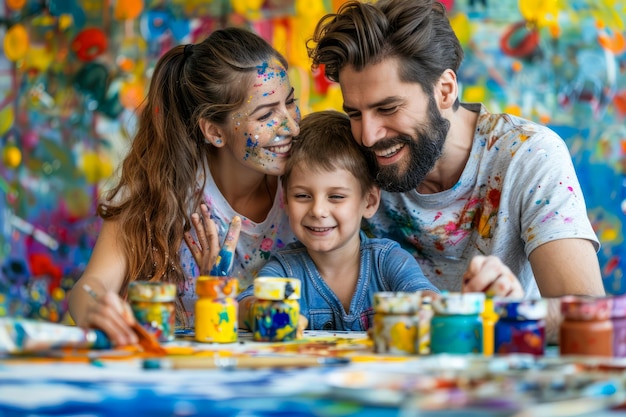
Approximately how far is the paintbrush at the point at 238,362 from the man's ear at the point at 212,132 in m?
1.21

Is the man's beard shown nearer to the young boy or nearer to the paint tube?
the young boy

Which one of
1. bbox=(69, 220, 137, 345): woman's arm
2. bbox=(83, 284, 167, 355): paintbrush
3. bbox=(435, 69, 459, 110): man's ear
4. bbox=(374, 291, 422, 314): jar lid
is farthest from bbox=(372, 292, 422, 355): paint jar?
bbox=(435, 69, 459, 110): man's ear

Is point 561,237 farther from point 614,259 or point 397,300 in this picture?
point 614,259

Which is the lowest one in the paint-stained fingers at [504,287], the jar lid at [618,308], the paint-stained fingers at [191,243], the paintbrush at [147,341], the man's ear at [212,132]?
the paintbrush at [147,341]

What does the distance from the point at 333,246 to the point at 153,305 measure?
0.70 metres

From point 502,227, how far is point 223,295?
3.09ft

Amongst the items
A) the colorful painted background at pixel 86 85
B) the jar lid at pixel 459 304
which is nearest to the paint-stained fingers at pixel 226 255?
the jar lid at pixel 459 304

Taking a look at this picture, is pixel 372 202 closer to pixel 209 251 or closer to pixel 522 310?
pixel 209 251

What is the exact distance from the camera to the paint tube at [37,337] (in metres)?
1.28

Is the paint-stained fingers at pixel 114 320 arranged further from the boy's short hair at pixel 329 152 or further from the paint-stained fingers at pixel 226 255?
the boy's short hair at pixel 329 152

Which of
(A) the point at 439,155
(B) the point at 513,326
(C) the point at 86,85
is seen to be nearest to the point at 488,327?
(B) the point at 513,326

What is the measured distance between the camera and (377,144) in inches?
84.3

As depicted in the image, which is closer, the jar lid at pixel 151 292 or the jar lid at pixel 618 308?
the jar lid at pixel 618 308

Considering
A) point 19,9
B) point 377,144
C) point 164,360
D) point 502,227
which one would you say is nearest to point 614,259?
point 502,227
